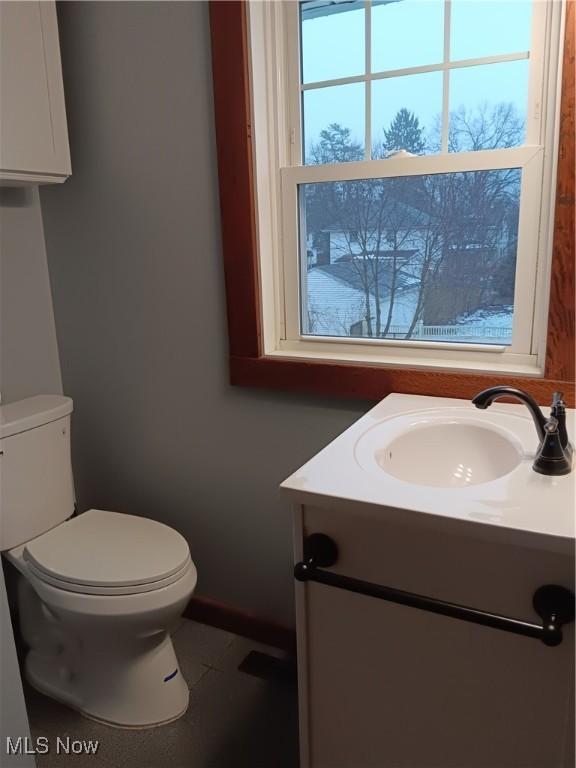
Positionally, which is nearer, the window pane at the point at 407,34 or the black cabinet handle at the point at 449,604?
the black cabinet handle at the point at 449,604

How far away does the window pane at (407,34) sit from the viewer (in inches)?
55.6

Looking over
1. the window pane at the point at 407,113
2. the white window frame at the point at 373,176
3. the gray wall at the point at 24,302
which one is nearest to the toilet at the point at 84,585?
the gray wall at the point at 24,302

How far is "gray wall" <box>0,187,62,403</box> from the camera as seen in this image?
1.88 m

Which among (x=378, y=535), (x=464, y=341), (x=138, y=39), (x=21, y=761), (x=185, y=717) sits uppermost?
(x=138, y=39)

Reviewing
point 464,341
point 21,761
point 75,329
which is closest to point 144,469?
point 75,329

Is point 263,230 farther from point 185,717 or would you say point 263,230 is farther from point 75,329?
point 185,717

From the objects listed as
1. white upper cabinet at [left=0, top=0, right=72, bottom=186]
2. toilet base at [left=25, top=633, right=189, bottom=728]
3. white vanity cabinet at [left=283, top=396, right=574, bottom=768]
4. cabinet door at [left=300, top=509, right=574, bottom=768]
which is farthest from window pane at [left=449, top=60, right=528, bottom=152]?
toilet base at [left=25, top=633, right=189, bottom=728]

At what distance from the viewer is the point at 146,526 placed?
1727 millimetres

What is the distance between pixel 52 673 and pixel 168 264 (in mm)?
1225

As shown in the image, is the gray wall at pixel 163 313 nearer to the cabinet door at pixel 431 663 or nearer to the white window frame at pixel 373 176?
the white window frame at pixel 373 176

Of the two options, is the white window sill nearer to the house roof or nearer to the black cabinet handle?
the house roof

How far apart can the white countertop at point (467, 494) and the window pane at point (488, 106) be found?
0.71 m

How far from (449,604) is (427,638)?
0.33 ft
